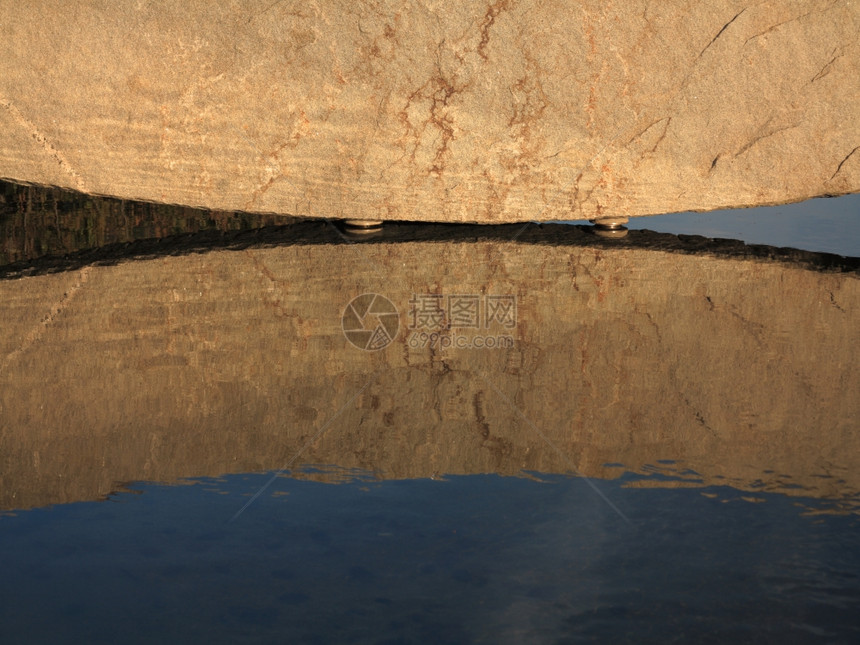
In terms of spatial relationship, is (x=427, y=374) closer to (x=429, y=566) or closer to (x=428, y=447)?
(x=428, y=447)

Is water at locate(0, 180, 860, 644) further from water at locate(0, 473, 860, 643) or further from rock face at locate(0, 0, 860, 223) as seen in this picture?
rock face at locate(0, 0, 860, 223)

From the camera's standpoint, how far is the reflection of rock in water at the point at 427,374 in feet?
5.00

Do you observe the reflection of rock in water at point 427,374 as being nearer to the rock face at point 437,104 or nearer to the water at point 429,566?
the water at point 429,566

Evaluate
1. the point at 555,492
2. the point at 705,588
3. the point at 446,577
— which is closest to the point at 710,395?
the point at 555,492

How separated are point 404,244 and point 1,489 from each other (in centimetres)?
154

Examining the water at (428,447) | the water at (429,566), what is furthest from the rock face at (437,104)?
the water at (429,566)

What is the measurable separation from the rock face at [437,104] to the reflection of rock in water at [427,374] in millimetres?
330

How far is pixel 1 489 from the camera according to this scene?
4.69 feet

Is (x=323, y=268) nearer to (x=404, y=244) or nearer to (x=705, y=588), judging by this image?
(x=404, y=244)

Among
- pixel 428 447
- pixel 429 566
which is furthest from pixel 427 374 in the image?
pixel 429 566

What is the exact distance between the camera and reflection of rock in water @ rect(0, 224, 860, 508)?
1.52 metres

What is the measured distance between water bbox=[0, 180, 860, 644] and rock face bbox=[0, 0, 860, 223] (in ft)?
0.90

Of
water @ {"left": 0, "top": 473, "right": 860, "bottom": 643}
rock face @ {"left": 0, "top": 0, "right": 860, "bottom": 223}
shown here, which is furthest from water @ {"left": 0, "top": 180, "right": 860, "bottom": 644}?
rock face @ {"left": 0, "top": 0, "right": 860, "bottom": 223}

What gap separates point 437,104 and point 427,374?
116cm
